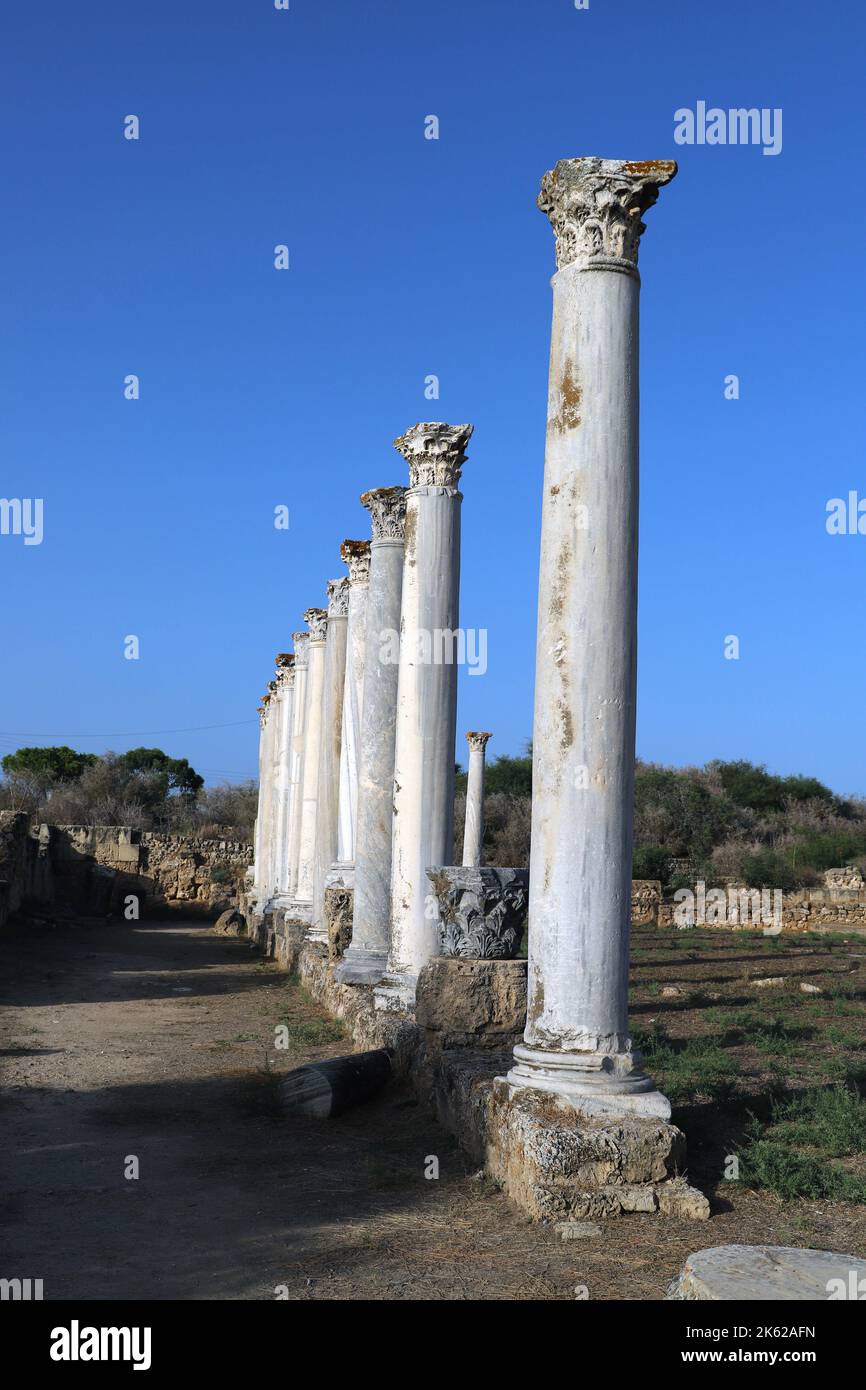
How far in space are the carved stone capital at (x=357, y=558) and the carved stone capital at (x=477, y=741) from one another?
11484 millimetres

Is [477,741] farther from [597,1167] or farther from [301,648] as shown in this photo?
[597,1167]

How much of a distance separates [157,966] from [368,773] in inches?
307

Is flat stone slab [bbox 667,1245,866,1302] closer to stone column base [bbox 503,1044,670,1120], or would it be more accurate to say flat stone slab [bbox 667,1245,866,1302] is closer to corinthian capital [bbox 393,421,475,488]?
stone column base [bbox 503,1044,670,1120]

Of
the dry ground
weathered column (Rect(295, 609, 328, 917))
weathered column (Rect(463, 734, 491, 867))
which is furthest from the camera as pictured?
weathered column (Rect(463, 734, 491, 867))

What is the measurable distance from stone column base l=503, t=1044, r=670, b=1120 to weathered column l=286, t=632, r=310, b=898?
15.0m

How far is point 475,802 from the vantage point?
25.2 metres

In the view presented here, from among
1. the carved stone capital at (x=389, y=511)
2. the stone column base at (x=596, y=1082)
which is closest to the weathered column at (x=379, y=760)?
the carved stone capital at (x=389, y=511)

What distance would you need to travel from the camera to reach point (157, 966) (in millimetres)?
18516

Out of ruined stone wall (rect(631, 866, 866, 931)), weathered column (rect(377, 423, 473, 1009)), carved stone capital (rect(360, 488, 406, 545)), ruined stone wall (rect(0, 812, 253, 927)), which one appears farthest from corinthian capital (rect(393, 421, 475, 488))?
ruined stone wall (rect(0, 812, 253, 927))

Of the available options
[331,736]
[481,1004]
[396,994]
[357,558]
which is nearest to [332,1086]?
[481,1004]

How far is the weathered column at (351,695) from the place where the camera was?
14.7 metres

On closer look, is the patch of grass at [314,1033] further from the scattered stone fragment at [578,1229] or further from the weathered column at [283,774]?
the weathered column at [283,774]

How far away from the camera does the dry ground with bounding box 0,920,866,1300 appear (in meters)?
4.93
